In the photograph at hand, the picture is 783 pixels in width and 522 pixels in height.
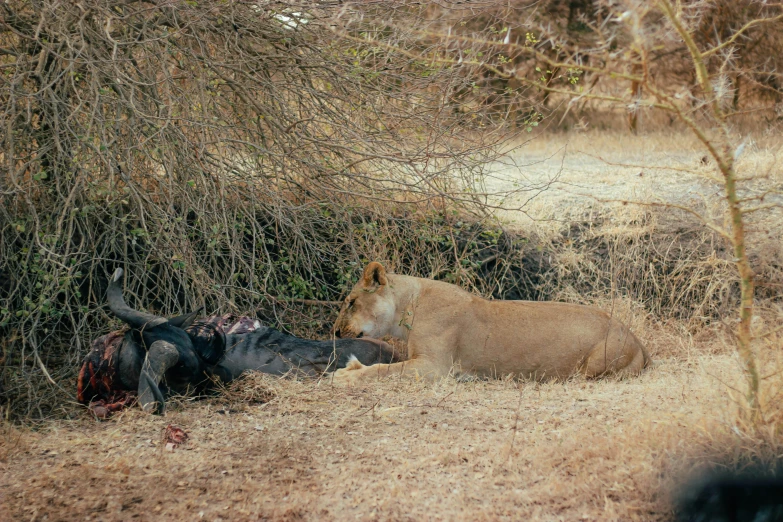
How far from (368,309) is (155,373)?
181 centimetres

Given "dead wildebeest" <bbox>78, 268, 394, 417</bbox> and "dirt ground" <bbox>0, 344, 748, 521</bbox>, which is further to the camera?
"dead wildebeest" <bbox>78, 268, 394, 417</bbox>

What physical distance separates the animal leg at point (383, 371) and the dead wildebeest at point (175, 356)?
155mm

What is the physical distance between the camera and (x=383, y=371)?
5.58 metres

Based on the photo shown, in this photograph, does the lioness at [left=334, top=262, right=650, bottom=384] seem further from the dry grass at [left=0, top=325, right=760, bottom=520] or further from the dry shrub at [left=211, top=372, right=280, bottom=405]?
the dry grass at [left=0, top=325, right=760, bottom=520]

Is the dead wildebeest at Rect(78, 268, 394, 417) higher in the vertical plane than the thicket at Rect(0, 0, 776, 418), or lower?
lower

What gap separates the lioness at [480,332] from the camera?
574 cm

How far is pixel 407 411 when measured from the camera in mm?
4734

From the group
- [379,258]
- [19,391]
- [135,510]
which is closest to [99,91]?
[19,391]

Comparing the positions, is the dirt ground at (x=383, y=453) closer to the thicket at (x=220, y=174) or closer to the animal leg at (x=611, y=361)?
the animal leg at (x=611, y=361)

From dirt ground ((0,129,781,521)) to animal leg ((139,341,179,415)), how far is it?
88mm

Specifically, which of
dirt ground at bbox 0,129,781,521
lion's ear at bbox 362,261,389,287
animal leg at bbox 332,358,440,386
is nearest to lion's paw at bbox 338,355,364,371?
animal leg at bbox 332,358,440,386

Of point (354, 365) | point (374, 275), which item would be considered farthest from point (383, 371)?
point (374, 275)

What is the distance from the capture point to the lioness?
574cm

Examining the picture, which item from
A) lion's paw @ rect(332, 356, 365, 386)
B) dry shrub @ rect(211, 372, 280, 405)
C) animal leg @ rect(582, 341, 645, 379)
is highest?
animal leg @ rect(582, 341, 645, 379)
